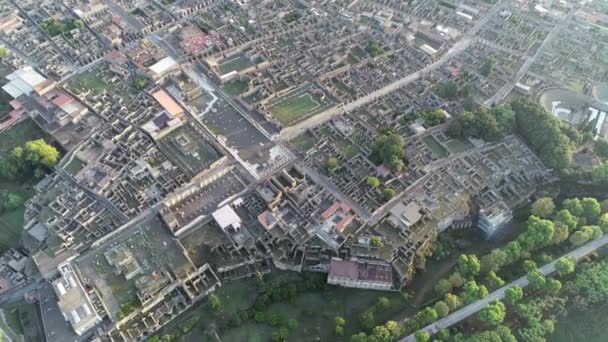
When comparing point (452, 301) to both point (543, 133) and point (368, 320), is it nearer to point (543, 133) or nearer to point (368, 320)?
point (368, 320)

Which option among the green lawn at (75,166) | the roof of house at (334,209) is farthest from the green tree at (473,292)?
the green lawn at (75,166)

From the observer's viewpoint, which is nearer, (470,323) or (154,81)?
(470,323)

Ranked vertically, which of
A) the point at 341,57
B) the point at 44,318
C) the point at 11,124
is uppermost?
the point at 11,124

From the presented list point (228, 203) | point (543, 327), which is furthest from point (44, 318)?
point (543, 327)

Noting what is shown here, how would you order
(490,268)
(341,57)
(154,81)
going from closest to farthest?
(490,268)
(154,81)
(341,57)

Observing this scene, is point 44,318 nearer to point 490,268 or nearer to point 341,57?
point 490,268

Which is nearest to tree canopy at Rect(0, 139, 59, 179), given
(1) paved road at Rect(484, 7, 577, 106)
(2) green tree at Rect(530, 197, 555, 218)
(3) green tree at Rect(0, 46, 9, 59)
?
(3) green tree at Rect(0, 46, 9, 59)

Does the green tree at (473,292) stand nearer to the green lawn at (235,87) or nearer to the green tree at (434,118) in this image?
the green tree at (434,118)
